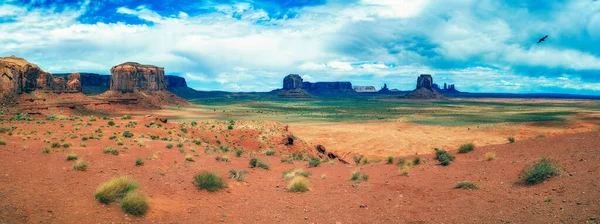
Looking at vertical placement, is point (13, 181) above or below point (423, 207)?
above

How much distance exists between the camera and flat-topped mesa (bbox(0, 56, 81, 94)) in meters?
52.6

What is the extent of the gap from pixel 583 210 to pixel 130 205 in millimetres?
10463

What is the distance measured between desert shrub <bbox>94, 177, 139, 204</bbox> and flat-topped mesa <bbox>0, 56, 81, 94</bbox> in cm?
5938

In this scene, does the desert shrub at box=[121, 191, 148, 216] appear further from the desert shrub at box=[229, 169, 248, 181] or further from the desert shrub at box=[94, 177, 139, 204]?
the desert shrub at box=[229, 169, 248, 181]

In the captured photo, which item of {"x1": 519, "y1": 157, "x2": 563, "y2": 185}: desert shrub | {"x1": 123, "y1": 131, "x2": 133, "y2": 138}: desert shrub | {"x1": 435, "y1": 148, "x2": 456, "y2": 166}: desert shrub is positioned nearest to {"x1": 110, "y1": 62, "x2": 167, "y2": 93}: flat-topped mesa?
{"x1": 123, "y1": 131, "x2": 133, "y2": 138}: desert shrub

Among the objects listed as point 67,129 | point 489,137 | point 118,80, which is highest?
point 118,80

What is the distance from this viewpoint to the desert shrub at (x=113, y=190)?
27.3ft

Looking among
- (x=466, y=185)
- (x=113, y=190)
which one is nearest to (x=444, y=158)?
(x=466, y=185)

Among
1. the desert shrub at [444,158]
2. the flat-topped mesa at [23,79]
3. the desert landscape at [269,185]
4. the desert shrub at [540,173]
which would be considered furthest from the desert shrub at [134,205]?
the flat-topped mesa at [23,79]

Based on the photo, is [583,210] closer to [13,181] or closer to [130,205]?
[130,205]

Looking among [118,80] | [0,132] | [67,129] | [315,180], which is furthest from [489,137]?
[118,80]

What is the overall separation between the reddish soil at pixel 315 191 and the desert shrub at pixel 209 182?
0.27 m

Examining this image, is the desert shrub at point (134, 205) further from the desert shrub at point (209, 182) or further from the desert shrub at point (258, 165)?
the desert shrub at point (258, 165)

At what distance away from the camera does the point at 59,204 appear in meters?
7.96
